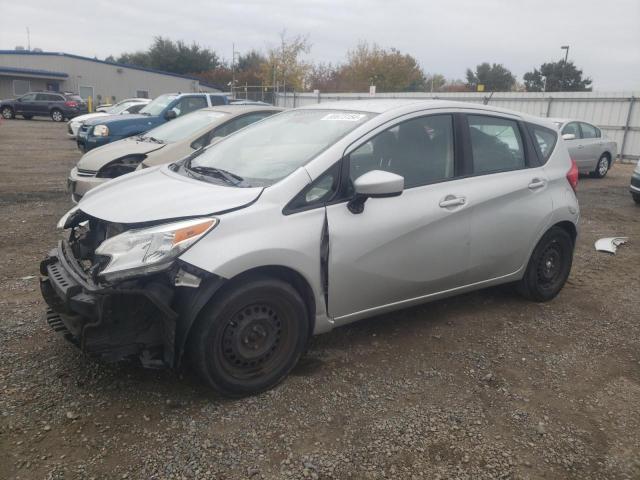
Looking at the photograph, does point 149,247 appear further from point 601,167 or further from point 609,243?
point 601,167

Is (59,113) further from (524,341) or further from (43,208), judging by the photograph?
(524,341)

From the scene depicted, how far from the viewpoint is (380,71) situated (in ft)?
160

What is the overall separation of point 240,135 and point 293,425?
2.38 metres

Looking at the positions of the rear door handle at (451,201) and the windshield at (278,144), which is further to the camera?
the rear door handle at (451,201)

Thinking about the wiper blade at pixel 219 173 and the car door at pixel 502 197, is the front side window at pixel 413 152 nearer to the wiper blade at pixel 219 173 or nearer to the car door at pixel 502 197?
the car door at pixel 502 197

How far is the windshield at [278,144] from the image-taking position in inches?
133

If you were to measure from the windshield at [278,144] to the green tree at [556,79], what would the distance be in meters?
52.9

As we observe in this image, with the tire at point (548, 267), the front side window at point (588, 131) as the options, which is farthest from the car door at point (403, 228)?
the front side window at point (588, 131)

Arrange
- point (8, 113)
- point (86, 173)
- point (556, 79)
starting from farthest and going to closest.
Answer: point (556, 79) < point (8, 113) < point (86, 173)

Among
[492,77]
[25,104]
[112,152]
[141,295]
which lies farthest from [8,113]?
[492,77]

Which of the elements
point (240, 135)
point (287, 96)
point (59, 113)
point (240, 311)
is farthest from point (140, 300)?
point (59, 113)

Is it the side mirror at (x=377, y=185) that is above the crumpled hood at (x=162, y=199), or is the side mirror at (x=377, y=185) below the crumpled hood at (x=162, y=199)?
above

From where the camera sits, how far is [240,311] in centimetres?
293

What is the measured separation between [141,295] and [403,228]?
172 cm
